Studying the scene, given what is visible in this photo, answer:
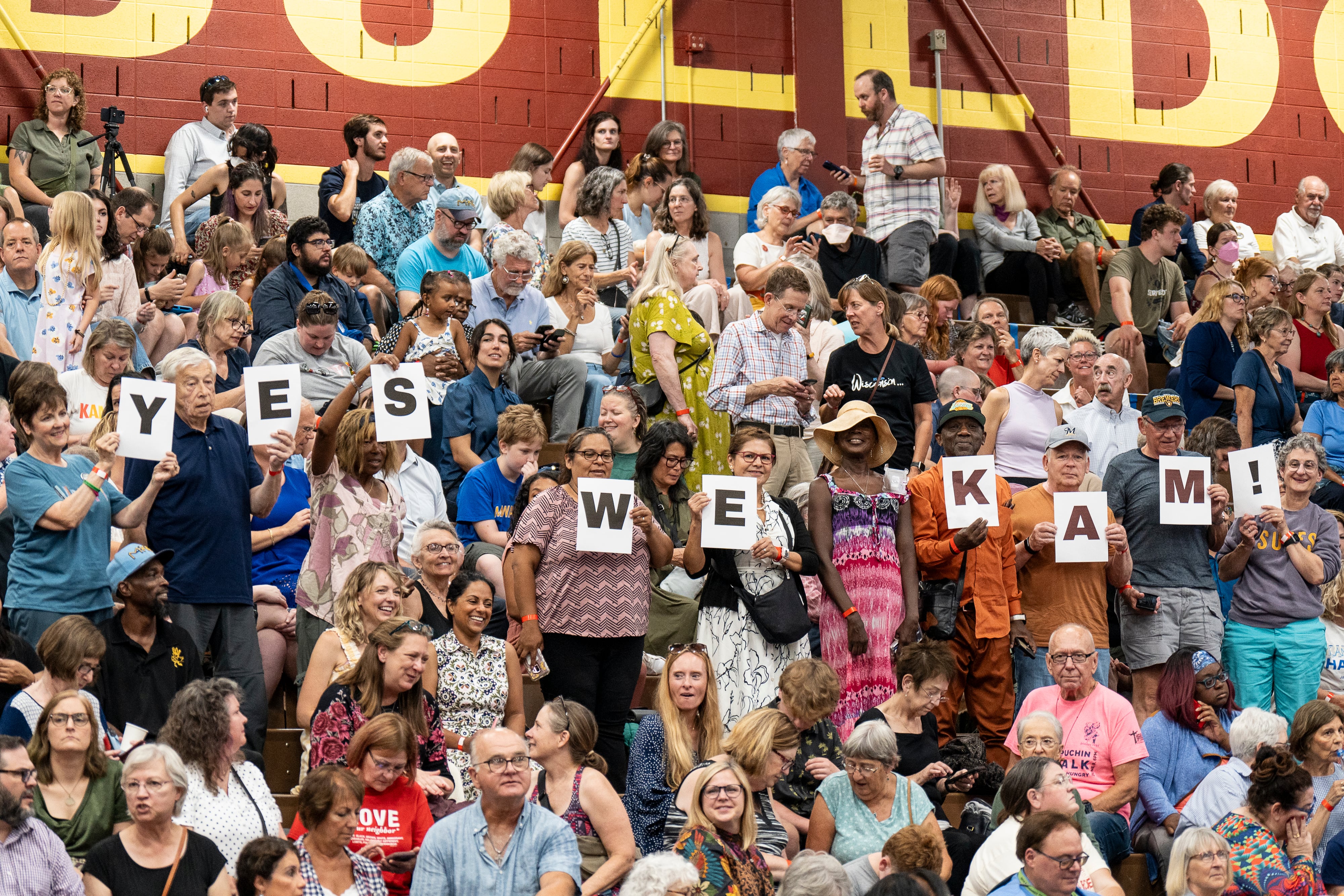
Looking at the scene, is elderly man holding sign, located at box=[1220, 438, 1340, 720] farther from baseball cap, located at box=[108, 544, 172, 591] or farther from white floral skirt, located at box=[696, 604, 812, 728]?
baseball cap, located at box=[108, 544, 172, 591]

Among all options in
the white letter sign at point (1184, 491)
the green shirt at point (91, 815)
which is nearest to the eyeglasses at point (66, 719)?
the green shirt at point (91, 815)

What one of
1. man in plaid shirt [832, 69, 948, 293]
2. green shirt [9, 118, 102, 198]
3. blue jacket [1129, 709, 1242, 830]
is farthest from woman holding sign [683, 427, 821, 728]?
green shirt [9, 118, 102, 198]

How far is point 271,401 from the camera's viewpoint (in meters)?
7.05

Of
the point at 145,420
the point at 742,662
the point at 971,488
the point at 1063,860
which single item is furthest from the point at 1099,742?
the point at 145,420

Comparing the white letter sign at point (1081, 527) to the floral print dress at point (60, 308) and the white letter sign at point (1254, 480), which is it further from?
the floral print dress at point (60, 308)

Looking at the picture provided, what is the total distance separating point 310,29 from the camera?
12305mm

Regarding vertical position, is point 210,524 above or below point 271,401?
below

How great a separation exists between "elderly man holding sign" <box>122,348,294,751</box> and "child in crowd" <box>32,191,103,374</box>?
1740 millimetres

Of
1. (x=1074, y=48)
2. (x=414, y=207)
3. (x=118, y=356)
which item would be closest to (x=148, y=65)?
(x=414, y=207)

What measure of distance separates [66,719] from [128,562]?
99 cm

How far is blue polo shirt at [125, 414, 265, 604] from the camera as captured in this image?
670 cm

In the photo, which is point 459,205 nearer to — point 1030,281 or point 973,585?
point 973,585

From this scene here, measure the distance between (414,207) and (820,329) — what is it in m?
2.75

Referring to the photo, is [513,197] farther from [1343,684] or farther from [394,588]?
[1343,684]
